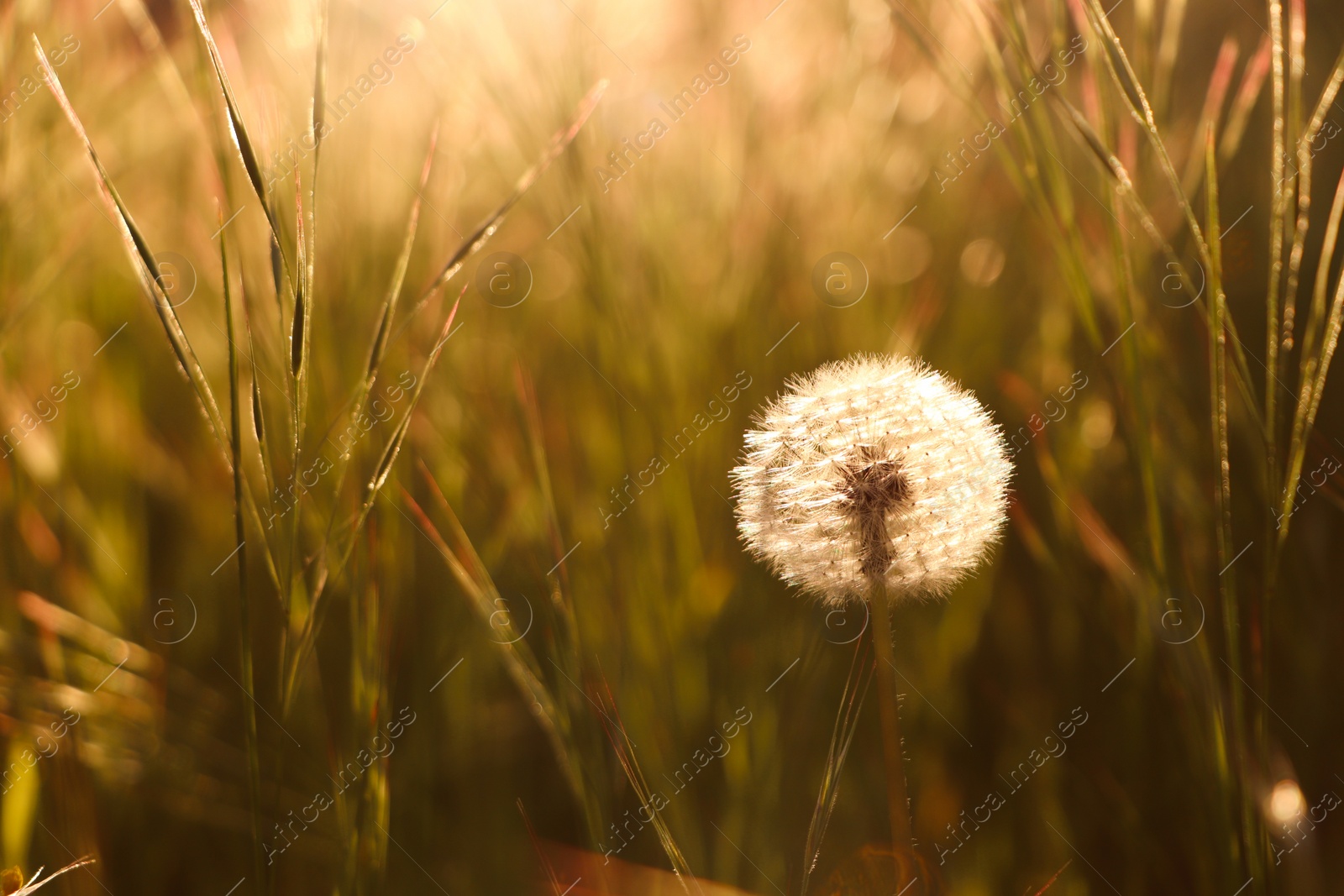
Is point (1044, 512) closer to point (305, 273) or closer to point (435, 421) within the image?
point (435, 421)

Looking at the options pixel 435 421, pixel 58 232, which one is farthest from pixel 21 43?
pixel 435 421

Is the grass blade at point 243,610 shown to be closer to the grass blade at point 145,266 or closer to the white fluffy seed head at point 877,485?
the grass blade at point 145,266

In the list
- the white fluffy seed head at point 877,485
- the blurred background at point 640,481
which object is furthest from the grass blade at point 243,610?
the white fluffy seed head at point 877,485

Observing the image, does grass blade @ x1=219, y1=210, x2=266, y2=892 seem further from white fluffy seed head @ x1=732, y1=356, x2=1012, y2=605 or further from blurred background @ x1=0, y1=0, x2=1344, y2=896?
white fluffy seed head @ x1=732, y1=356, x2=1012, y2=605

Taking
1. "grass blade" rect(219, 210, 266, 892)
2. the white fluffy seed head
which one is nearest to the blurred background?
"grass blade" rect(219, 210, 266, 892)

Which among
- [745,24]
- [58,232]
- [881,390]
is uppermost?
[745,24]

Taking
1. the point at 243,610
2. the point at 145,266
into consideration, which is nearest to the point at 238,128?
the point at 145,266

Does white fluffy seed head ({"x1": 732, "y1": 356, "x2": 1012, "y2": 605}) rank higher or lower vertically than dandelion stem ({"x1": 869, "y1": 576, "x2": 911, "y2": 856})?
higher
